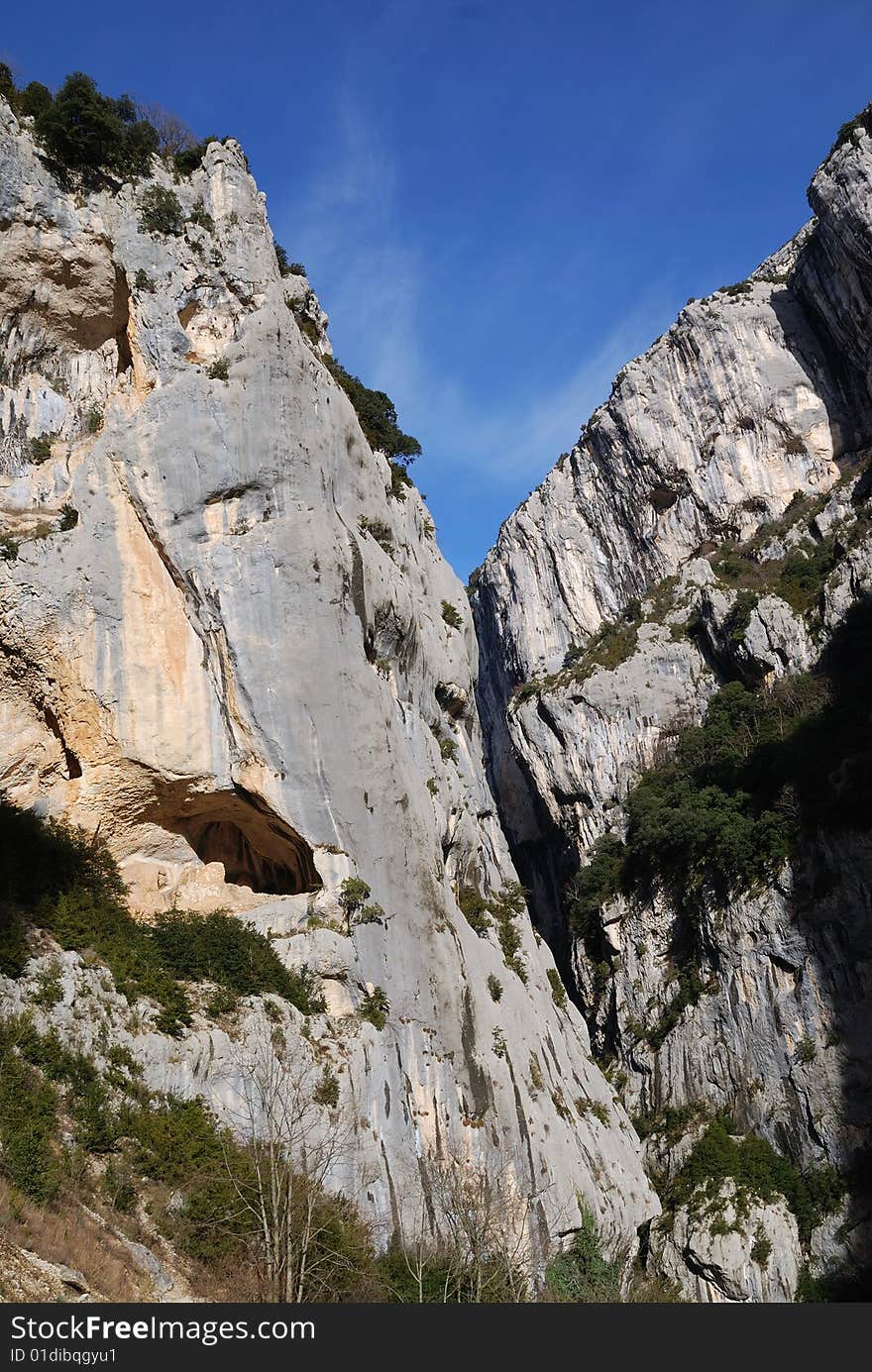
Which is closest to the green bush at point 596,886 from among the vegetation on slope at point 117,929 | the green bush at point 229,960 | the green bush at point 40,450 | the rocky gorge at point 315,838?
the rocky gorge at point 315,838

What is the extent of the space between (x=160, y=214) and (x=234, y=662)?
1255 centimetres

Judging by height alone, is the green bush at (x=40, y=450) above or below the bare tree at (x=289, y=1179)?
above

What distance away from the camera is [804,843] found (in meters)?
35.8

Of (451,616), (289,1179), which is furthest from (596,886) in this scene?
(289,1179)

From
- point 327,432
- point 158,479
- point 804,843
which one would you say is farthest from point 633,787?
point 158,479

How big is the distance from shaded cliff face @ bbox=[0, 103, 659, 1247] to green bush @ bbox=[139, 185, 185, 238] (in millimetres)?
343

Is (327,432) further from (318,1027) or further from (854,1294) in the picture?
(854,1294)

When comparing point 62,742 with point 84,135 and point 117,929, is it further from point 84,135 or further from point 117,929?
point 84,135

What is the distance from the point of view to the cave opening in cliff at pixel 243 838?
2162cm

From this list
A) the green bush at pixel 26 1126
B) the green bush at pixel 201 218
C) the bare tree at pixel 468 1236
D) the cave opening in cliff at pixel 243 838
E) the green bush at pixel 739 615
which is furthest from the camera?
the green bush at pixel 739 615

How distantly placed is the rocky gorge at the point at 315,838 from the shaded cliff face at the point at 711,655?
0.23 meters

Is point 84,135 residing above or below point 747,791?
above

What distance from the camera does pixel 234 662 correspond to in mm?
21688

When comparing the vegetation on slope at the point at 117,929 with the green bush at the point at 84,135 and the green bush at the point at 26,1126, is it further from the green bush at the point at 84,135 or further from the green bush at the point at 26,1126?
the green bush at the point at 84,135
